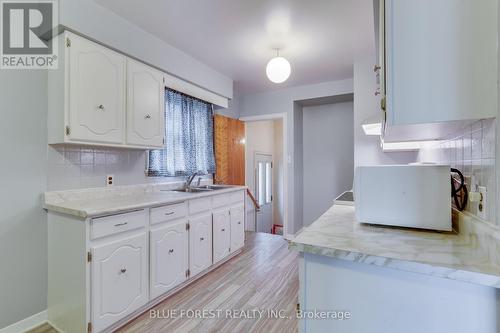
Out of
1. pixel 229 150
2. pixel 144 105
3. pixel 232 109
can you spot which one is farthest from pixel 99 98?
pixel 232 109

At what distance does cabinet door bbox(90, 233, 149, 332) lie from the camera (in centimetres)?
161

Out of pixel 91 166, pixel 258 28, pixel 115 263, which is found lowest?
pixel 115 263

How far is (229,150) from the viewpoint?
4.05 meters

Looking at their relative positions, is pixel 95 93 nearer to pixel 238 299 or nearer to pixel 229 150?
pixel 238 299

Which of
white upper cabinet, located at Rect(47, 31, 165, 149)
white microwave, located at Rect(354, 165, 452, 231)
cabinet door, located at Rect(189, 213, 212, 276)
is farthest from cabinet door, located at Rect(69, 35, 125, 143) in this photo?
white microwave, located at Rect(354, 165, 452, 231)

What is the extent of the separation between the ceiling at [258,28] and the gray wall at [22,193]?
3.02 ft

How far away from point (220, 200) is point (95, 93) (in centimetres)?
163

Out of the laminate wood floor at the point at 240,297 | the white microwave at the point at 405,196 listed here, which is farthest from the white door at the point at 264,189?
the white microwave at the point at 405,196

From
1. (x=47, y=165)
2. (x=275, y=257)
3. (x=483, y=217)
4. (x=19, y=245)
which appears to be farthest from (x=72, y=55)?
(x=275, y=257)

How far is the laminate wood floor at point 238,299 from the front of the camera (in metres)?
1.79

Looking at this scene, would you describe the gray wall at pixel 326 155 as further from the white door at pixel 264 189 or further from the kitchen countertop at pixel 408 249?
the kitchen countertop at pixel 408 249

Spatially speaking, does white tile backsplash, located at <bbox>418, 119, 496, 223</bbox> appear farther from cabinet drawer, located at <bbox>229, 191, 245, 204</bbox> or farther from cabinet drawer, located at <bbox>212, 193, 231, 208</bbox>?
cabinet drawer, located at <bbox>229, 191, 245, 204</bbox>

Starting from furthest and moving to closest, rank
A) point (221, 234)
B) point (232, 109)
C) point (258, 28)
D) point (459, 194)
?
point (232, 109), point (221, 234), point (258, 28), point (459, 194)

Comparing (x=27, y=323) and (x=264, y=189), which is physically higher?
(x=264, y=189)
